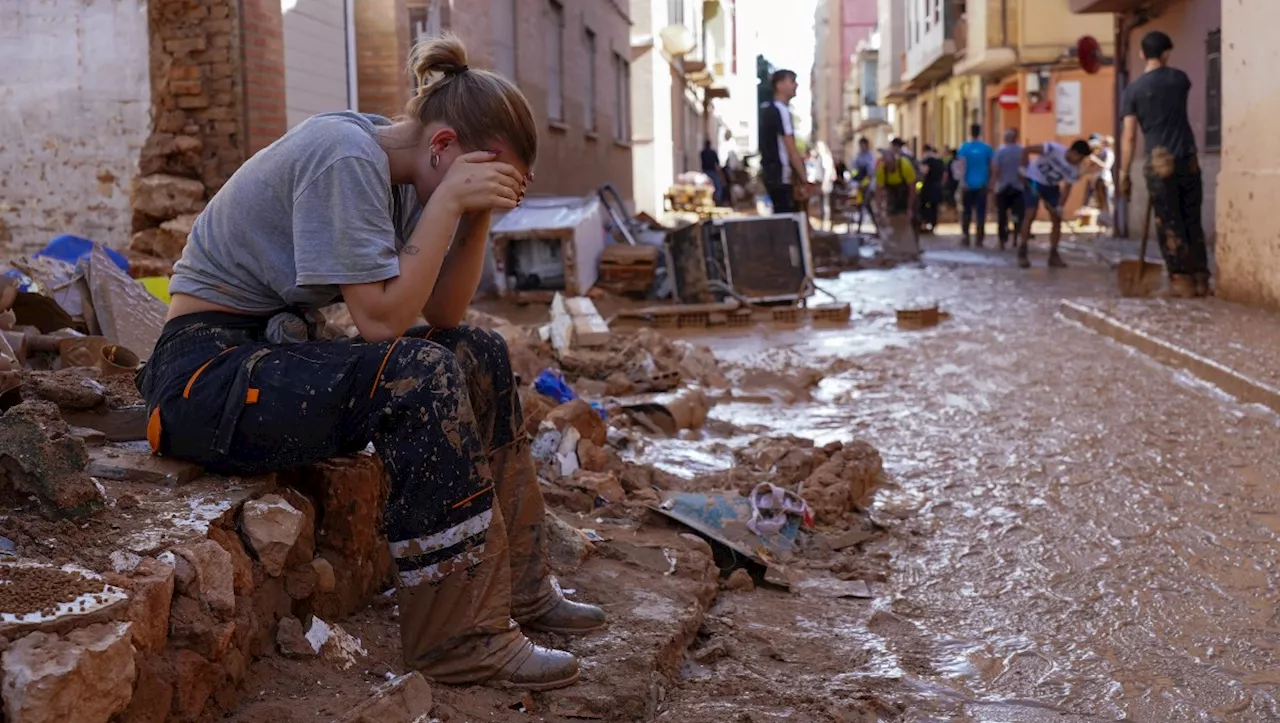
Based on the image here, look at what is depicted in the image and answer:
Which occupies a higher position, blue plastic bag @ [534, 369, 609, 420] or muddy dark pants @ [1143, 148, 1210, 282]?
muddy dark pants @ [1143, 148, 1210, 282]

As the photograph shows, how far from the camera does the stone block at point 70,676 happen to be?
1.92m

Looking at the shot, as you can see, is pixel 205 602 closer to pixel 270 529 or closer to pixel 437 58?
pixel 270 529

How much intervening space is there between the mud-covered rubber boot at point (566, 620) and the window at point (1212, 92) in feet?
49.2

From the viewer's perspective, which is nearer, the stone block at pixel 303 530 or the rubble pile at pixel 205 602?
the rubble pile at pixel 205 602

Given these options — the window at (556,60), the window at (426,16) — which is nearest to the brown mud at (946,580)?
the window at (426,16)

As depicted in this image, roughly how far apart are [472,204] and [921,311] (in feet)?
26.4

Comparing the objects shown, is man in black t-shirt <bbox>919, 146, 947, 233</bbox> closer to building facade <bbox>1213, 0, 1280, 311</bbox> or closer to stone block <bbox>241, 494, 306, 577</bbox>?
building facade <bbox>1213, 0, 1280, 311</bbox>

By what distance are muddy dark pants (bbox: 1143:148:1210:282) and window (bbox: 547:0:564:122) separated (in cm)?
861

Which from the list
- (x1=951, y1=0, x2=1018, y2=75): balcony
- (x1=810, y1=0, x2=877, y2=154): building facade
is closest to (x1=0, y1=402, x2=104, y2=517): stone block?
(x1=951, y1=0, x2=1018, y2=75): balcony

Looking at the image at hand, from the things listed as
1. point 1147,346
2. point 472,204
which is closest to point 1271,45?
point 1147,346

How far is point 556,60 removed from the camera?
17703 millimetres

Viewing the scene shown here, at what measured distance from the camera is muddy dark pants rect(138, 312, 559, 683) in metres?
2.57

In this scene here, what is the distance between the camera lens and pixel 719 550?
3992 mm

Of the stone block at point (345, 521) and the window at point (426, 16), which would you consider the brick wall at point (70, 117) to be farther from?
the stone block at point (345, 521)
